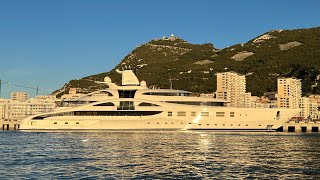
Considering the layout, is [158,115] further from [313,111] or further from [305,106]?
[313,111]

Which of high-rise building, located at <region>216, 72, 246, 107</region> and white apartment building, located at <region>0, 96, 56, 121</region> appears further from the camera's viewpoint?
white apartment building, located at <region>0, 96, 56, 121</region>

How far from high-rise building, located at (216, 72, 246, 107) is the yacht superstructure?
73.0m

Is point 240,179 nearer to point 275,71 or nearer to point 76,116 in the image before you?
point 76,116

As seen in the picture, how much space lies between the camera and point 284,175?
23.0m

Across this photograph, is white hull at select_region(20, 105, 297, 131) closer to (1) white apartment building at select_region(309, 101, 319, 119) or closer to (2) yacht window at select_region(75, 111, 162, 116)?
(2) yacht window at select_region(75, 111, 162, 116)

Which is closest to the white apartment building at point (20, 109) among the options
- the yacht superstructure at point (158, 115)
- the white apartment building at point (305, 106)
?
the white apartment building at point (305, 106)

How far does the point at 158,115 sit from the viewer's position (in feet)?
218

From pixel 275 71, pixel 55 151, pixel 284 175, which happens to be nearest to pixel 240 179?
pixel 284 175

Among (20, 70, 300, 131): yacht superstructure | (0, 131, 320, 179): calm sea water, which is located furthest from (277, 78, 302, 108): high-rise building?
(0, 131, 320, 179): calm sea water

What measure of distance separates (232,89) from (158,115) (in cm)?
8429

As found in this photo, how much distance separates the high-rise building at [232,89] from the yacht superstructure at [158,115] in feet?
240

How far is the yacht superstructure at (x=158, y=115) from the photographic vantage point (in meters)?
66.8

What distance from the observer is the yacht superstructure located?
6681 cm

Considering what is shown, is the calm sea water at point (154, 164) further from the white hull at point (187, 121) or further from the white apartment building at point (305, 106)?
the white apartment building at point (305, 106)
